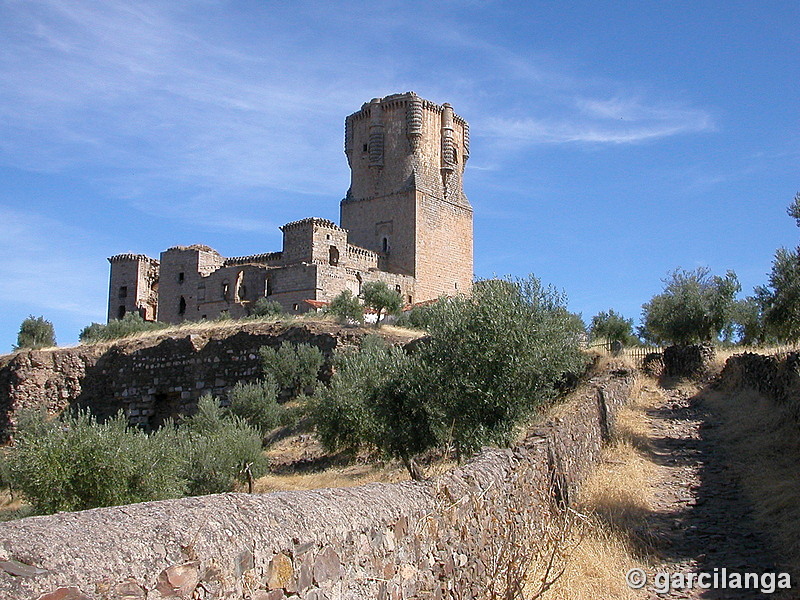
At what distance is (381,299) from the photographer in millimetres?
38406

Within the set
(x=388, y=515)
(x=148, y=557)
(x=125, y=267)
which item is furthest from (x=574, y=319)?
(x=125, y=267)

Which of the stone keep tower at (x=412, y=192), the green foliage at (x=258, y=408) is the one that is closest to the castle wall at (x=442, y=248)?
the stone keep tower at (x=412, y=192)

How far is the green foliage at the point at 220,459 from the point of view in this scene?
46.7 ft

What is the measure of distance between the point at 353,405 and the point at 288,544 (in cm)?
1222

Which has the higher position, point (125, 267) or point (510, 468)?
point (125, 267)

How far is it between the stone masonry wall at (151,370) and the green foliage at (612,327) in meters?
22.0

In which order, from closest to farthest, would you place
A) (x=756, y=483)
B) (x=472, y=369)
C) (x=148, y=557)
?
(x=148, y=557)
(x=756, y=483)
(x=472, y=369)

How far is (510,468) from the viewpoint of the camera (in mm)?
6965

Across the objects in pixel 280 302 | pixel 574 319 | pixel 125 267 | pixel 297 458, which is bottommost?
pixel 297 458

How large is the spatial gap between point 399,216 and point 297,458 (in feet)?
110

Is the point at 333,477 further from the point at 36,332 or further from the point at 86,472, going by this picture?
the point at 36,332

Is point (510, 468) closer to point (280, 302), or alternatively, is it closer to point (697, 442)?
point (697, 442)

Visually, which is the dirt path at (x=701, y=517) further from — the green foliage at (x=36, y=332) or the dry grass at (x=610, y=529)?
the green foliage at (x=36, y=332)

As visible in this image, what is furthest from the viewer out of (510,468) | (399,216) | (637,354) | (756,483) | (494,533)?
(399,216)
